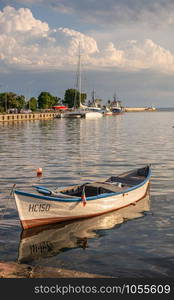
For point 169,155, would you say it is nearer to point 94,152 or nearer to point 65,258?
point 94,152

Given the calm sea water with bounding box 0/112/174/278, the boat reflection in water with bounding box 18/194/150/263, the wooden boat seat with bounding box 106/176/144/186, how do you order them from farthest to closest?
the wooden boat seat with bounding box 106/176/144/186 → the boat reflection in water with bounding box 18/194/150/263 → the calm sea water with bounding box 0/112/174/278

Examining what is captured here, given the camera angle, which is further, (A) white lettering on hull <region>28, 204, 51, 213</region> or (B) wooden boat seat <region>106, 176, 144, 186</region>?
(B) wooden boat seat <region>106, 176, 144, 186</region>

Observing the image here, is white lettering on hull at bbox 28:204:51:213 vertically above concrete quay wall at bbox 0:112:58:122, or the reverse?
concrete quay wall at bbox 0:112:58:122

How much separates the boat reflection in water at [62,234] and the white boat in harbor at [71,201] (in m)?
0.36

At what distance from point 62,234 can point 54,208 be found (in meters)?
1.43

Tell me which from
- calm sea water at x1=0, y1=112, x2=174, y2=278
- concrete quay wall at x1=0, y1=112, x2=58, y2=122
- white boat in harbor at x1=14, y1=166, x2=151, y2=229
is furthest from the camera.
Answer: concrete quay wall at x1=0, y1=112, x2=58, y2=122

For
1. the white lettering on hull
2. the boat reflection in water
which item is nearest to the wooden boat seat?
the boat reflection in water

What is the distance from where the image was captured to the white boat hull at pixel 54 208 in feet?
59.8

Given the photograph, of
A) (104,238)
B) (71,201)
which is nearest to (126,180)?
(71,201)

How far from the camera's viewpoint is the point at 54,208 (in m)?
19.1

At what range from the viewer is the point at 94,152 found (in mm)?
50750

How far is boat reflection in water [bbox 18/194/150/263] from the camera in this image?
16422 millimetres

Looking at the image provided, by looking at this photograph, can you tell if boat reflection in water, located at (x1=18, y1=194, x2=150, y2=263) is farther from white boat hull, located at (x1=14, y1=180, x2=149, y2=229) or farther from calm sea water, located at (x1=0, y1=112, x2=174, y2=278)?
white boat hull, located at (x1=14, y1=180, x2=149, y2=229)

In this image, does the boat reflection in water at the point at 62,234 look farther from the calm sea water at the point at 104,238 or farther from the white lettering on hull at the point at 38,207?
the white lettering on hull at the point at 38,207
